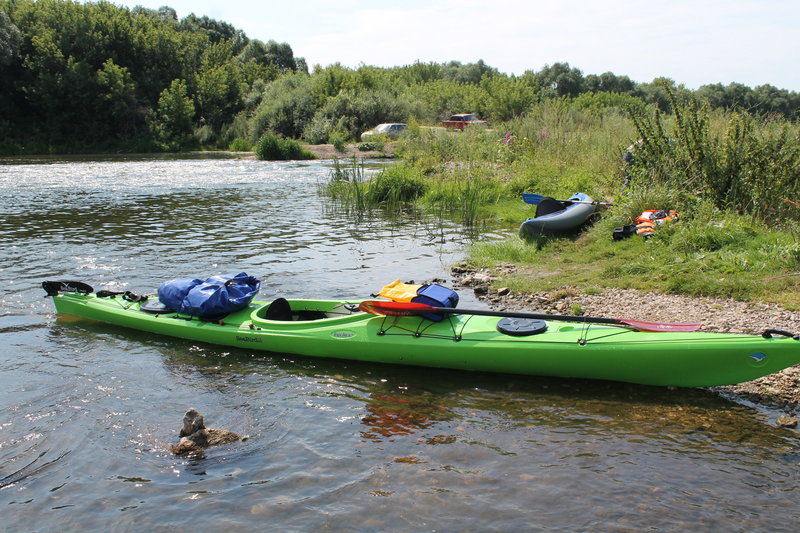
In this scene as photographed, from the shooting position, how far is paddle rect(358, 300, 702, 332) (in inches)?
205

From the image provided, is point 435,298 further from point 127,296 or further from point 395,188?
point 395,188

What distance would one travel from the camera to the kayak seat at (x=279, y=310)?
655cm

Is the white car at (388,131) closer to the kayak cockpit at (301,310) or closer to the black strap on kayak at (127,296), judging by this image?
the black strap on kayak at (127,296)

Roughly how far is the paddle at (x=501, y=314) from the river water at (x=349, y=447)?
1.64 feet

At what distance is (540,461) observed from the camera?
4.21 m

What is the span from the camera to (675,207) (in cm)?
897

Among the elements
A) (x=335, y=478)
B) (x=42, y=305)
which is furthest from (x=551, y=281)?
(x=42, y=305)

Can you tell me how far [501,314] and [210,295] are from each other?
2.91 meters

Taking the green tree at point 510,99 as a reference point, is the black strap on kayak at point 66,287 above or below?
below

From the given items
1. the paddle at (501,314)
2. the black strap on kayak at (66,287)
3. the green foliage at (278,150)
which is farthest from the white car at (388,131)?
the paddle at (501,314)

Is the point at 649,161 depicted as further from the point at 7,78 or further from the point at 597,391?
the point at 7,78

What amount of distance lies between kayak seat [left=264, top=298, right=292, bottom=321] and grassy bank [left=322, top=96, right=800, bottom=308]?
265cm

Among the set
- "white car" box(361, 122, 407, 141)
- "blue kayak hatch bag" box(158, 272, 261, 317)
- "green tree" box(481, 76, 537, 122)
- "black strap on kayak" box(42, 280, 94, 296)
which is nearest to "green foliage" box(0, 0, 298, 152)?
"white car" box(361, 122, 407, 141)

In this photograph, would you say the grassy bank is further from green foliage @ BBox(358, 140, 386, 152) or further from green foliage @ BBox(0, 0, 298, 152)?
green foliage @ BBox(0, 0, 298, 152)
